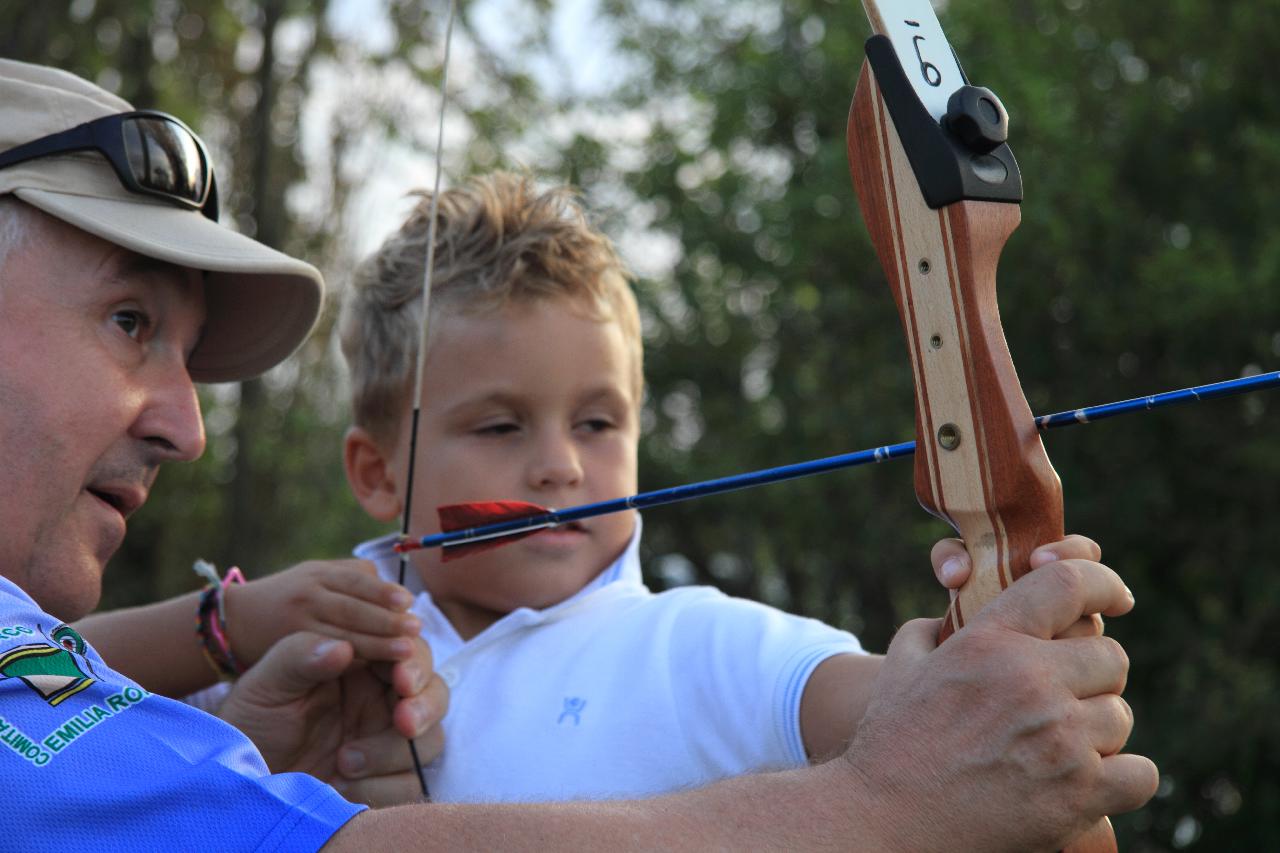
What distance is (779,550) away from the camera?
7797 mm

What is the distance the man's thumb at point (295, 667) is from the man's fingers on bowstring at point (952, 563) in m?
1.16

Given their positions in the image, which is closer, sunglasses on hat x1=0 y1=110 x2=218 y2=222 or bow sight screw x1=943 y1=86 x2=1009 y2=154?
bow sight screw x1=943 y1=86 x2=1009 y2=154

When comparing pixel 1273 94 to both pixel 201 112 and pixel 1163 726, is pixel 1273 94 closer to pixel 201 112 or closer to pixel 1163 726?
pixel 1163 726

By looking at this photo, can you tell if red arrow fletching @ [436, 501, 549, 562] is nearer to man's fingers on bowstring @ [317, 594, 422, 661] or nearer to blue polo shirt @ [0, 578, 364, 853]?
man's fingers on bowstring @ [317, 594, 422, 661]

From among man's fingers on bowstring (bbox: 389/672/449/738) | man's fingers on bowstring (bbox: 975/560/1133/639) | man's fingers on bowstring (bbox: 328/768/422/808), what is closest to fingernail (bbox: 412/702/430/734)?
man's fingers on bowstring (bbox: 389/672/449/738)

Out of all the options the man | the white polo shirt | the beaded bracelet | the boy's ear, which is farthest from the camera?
the boy's ear

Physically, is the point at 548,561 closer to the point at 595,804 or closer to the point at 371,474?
the point at 371,474

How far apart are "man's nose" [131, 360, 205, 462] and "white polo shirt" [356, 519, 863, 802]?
2.35 feet

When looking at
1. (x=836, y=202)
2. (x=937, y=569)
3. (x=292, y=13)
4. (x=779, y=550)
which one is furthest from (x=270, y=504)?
(x=937, y=569)

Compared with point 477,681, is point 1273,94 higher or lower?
higher

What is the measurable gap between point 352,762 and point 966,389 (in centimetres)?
145

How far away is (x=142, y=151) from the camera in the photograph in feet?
7.02

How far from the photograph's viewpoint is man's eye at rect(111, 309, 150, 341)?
6.65 ft

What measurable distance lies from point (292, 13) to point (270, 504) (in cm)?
385
